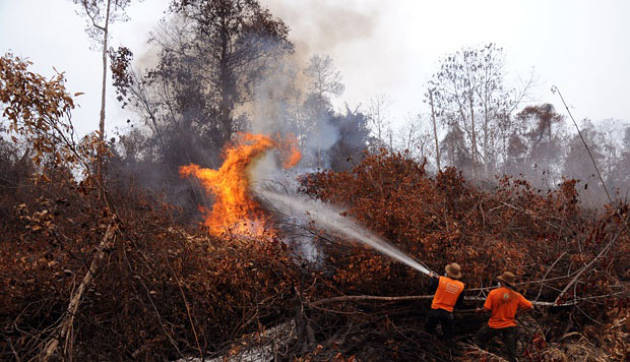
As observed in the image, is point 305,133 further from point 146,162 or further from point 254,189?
point 254,189

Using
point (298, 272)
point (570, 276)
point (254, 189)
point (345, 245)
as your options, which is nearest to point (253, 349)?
point (298, 272)

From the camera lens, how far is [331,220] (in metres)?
9.79

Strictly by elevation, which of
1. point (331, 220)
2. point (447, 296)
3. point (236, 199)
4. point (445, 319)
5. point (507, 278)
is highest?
point (236, 199)

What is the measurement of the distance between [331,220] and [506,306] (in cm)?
484

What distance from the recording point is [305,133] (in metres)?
A: 29.8

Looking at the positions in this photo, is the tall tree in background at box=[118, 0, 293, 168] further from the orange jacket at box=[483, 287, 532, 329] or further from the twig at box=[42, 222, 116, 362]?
the orange jacket at box=[483, 287, 532, 329]

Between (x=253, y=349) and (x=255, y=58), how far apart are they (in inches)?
669

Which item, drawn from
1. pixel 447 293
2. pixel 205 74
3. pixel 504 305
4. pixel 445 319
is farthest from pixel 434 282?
pixel 205 74

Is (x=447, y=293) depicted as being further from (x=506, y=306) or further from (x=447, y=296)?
(x=506, y=306)

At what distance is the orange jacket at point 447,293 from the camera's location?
19.6ft

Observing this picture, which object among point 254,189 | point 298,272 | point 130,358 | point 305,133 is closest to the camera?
point 130,358

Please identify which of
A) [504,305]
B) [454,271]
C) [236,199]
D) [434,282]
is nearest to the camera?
[504,305]

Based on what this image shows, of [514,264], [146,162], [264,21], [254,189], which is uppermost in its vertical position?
[264,21]

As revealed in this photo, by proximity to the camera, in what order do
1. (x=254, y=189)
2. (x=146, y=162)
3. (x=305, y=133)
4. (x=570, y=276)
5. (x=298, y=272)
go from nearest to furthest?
1. (x=570, y=276)
2. (x=298, y=272)
3. (x=254, y=189)
4. (x=146, y=162)
5. (x=305, y=133)
